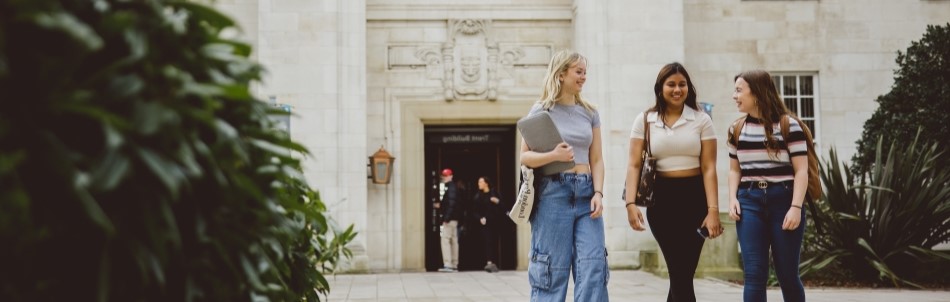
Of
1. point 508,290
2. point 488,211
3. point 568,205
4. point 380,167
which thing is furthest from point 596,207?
point 488,211

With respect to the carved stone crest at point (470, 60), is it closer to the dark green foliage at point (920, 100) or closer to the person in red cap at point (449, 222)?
the person in red cap at point (449, 222)

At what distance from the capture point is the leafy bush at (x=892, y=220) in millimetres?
11383

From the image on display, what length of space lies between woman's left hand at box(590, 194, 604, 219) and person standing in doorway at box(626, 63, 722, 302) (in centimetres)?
37

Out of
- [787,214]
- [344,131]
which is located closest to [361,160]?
[344,131]

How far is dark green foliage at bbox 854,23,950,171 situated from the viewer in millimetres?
13688

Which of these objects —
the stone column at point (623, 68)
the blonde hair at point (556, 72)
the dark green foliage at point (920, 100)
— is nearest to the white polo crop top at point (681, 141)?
the blonde hair at point (556, 72)

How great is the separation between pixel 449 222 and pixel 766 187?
11959mm

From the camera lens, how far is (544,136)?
5.70m

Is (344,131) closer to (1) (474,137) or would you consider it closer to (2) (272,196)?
(1) (474,137)

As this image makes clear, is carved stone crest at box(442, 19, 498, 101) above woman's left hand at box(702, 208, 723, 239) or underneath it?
above

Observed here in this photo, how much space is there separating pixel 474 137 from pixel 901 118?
23.5ft

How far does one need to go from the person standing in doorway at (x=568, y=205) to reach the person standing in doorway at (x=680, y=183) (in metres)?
0.40

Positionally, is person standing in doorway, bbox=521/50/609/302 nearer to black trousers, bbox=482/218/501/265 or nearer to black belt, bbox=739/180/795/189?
black belt, bbox=739/180/795/189

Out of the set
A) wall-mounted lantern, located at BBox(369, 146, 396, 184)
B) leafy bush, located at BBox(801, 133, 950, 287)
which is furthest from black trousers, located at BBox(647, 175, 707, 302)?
wall-mounted lantern, located at BBox(369, 146, 396, 184)
